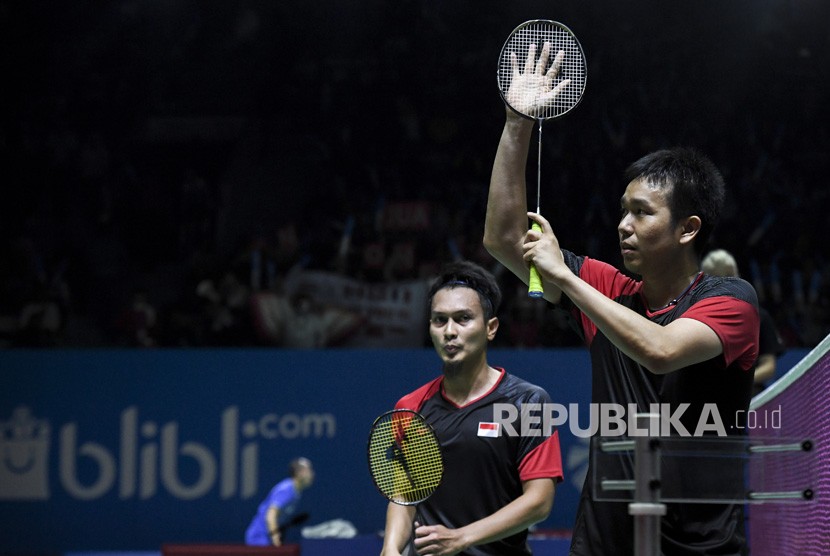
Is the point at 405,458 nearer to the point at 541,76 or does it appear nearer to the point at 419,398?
the point at 419,398

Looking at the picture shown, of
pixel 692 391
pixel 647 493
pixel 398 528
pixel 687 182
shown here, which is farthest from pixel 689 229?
pixel 398 528

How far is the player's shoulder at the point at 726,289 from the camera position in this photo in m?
2.82

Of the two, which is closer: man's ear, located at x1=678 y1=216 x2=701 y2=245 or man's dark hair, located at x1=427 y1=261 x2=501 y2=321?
man's ear, located at x1=678 y1=216 x2=701 y2=245

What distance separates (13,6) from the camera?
12602mm

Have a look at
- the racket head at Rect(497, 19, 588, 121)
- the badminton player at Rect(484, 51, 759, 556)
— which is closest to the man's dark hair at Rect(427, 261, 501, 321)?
the racket head at Rect(497, 19, 588, 121)

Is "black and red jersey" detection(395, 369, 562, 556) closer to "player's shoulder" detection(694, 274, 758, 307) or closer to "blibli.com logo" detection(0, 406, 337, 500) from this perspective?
"player's shoulder" detection(694, 274, 758, 307)

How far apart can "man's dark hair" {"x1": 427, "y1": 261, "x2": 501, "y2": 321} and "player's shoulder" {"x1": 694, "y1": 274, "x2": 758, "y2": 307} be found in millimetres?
1470

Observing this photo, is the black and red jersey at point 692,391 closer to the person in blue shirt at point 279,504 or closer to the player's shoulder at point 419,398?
the player's shoulder at point 419,398

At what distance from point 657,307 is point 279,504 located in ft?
21.4

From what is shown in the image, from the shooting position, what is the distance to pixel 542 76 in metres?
3.25

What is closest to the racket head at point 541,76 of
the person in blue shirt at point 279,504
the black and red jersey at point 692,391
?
the black and red jersey at point 692,391

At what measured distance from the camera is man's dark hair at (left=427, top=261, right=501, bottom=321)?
432cm

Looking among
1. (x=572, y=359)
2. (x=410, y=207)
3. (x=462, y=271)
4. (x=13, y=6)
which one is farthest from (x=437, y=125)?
(x=462, y=271)

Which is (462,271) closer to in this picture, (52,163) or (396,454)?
(396,454)
